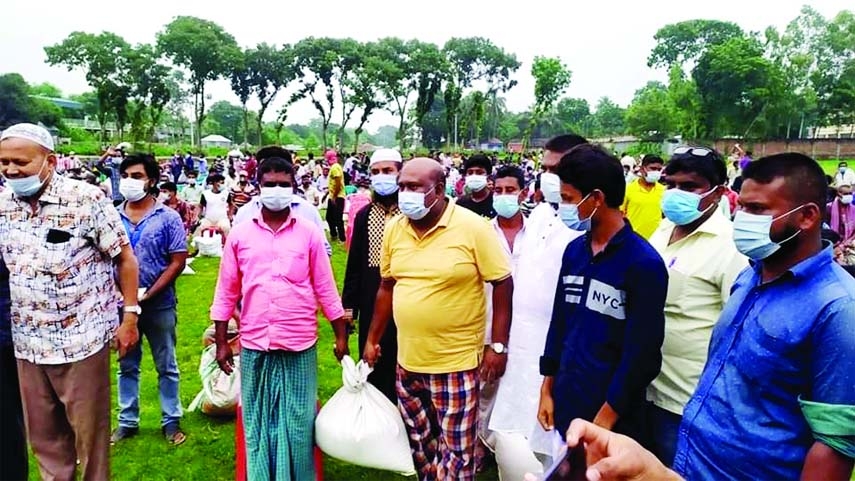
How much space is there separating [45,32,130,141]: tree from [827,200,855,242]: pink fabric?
39.1 metres

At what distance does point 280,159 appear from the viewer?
11.3ft

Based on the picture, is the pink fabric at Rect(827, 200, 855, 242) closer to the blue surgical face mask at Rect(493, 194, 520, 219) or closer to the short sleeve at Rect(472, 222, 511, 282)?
the blue surgical face mask at Rect(493, 194, 520, 219)

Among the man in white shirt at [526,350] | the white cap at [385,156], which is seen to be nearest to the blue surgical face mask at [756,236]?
the man in white shirt at [526,350]

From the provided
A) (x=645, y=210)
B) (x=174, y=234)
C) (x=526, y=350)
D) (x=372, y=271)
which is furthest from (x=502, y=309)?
(x=645, y=210)

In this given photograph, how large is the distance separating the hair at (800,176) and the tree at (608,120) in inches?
3227

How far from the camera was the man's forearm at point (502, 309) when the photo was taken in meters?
2.95

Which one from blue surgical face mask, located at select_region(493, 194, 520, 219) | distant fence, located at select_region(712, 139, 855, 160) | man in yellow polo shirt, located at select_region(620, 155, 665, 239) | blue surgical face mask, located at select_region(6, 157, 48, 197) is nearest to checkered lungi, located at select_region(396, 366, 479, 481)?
blue surgical face mask, located at select_region(493, 194, 520, 219)

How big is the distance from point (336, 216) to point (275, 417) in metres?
8.49

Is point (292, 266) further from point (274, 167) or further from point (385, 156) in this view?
point (385, 156)

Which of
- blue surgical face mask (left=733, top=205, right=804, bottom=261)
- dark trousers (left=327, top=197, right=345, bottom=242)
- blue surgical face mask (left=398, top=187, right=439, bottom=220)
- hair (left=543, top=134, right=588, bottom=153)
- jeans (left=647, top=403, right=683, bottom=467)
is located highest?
hair (left=543, top=134, right=588, bottom=153)

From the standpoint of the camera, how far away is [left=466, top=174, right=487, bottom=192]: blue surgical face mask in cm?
484

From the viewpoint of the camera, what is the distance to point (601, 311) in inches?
87.7

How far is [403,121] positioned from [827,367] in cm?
4625

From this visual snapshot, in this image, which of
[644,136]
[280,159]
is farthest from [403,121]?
[280,159]
